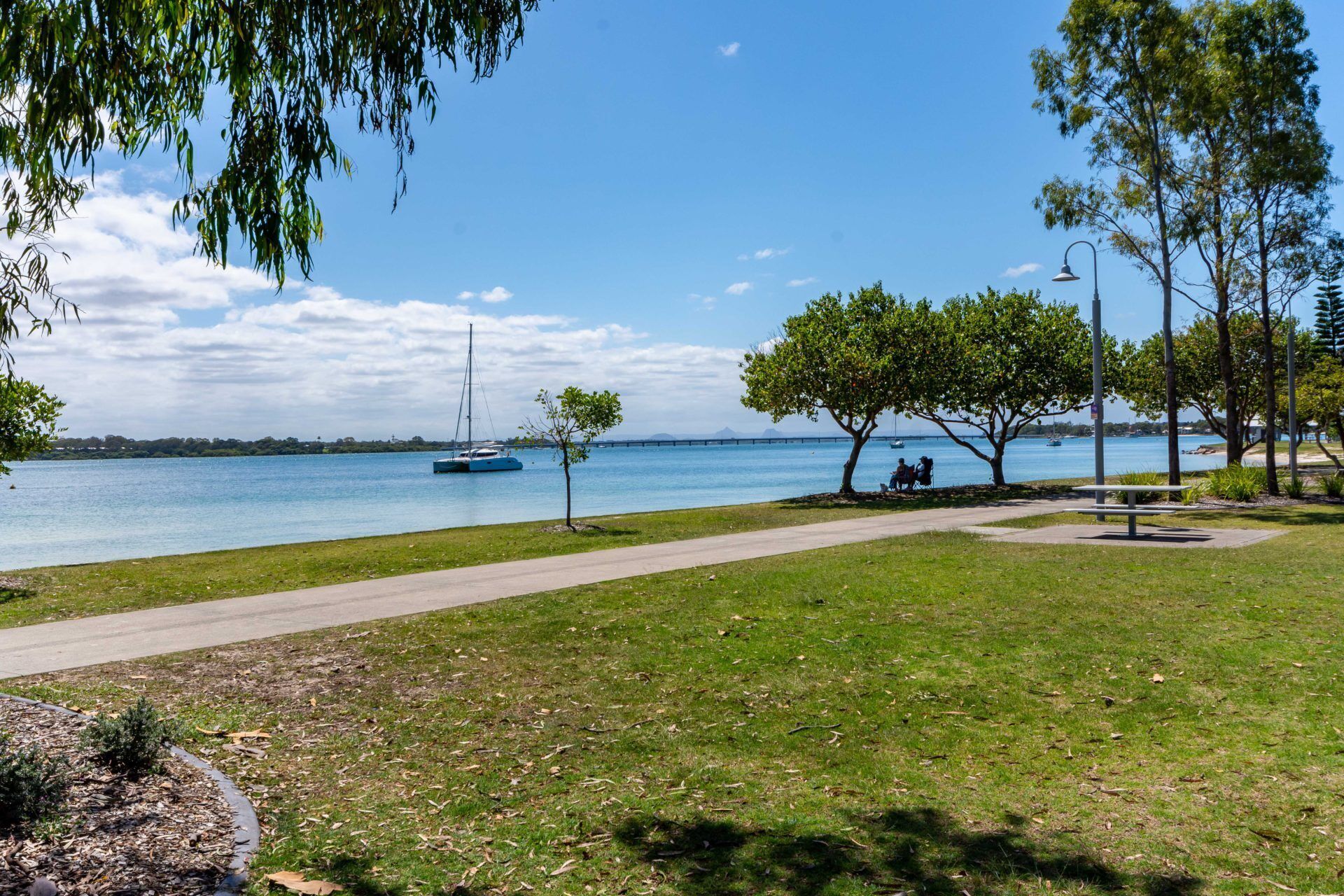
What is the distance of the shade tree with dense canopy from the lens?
2986cm

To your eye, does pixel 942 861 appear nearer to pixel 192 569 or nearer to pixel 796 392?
pixel 192 569

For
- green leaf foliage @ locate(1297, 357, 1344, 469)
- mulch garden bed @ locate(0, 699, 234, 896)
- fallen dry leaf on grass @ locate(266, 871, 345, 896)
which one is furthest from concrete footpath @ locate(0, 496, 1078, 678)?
green leaf foliage @ locate(1297, 357, 1344, 469)

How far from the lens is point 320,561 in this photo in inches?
555

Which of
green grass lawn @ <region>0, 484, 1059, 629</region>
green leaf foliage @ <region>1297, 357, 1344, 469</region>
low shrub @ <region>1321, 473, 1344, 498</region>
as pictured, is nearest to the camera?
green grass lawn @ <region>0, 484, 1059, 629</region>

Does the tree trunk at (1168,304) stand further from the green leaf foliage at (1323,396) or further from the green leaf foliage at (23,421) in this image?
the green leaf foliage at (23,421)

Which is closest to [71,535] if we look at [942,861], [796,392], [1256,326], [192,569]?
[192,569]

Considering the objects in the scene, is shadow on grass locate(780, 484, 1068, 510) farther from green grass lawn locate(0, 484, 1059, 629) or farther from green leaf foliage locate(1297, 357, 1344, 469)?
green leaf foliage locate(1297, 357, 1344, 469)

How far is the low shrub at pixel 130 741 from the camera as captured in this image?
455 cm

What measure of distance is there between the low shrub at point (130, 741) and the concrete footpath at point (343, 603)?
3.03 meters

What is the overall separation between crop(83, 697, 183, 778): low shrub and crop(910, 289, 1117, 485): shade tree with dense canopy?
1079 inches

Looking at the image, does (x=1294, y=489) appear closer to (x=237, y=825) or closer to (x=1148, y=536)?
(x=1148, y=536)

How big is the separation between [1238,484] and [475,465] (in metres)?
94.2

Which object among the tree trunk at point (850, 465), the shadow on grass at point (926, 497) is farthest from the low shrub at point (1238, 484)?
the tree trunk at point (850, 465)

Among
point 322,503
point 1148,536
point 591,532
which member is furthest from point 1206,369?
point 322,503
